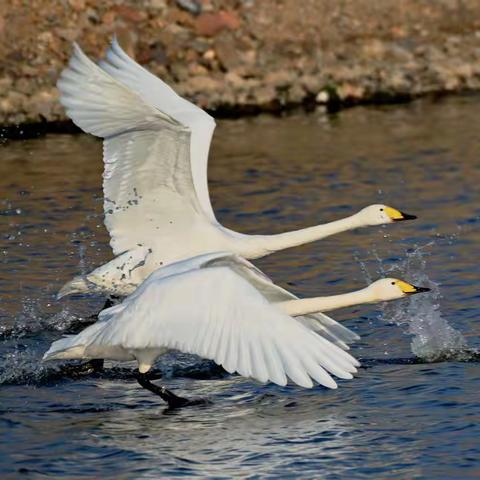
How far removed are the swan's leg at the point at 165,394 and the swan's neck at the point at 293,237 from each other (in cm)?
174

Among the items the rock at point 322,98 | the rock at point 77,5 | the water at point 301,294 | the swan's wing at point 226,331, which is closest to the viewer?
the swan's wing at point 226,331

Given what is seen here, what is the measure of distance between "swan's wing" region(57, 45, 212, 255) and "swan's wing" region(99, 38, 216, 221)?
0.16m

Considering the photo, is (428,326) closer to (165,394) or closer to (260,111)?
(165,394)

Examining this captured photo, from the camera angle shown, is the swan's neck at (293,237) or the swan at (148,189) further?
the swan's neck at (293,237)

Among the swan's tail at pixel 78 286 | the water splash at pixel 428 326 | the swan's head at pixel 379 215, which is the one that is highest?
the swan's head at pixel 379 215

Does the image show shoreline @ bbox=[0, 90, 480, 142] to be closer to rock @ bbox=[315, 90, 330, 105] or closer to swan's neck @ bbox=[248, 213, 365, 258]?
rock @ bbox=[315, 90, 330, 105]

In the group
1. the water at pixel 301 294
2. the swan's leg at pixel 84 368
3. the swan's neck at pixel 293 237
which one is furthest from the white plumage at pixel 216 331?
the swan's neck at pixel 293 237

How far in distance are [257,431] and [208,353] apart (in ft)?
2.42

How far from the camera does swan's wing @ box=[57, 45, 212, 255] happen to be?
11.8 m

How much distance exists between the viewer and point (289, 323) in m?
9.45

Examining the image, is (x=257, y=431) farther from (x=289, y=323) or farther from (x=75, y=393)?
(x=75, y=393)

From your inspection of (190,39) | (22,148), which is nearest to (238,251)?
(22,148)

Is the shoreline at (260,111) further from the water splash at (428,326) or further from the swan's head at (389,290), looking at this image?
the swan's head at (389,290)

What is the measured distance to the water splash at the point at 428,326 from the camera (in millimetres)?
11438
